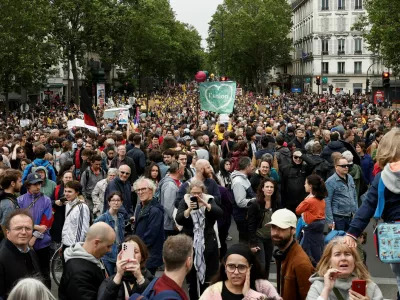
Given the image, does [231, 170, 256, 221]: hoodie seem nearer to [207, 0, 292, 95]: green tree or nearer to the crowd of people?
the crowd of people

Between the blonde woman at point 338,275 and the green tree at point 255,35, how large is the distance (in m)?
85.3

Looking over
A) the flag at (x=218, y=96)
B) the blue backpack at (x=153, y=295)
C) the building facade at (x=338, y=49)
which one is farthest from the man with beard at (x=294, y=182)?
the building facade at (x=338, y=49)

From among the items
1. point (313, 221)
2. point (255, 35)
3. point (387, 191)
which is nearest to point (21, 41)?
point (313, 221)

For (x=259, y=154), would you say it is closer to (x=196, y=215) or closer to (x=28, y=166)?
(x=28, y=166)

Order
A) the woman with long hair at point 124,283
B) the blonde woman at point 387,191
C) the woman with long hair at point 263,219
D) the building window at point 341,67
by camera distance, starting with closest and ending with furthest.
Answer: the woman with long hair at point 124,283 → the blonde woman at point 387,191 → the woman with long hair at point 263,219 → the building window at point 341,67

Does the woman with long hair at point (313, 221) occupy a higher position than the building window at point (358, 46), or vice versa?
the building window at point (358, 46)

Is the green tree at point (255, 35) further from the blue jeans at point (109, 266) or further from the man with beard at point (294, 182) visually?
the blue jeans at point (109, 266)

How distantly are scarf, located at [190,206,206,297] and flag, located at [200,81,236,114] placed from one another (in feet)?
49.3

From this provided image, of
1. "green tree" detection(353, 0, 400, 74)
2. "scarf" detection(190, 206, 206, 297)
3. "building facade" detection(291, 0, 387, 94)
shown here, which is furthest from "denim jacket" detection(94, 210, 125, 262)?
"building facade" detection(291, 0, 387, 94)

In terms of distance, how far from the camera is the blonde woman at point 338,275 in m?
4.78

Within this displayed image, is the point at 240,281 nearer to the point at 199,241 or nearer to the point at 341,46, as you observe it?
the point at 199,241

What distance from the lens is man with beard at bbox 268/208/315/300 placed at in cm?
562

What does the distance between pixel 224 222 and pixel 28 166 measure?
12.9ft

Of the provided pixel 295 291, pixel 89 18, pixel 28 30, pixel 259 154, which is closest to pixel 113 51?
pixel 89 18
